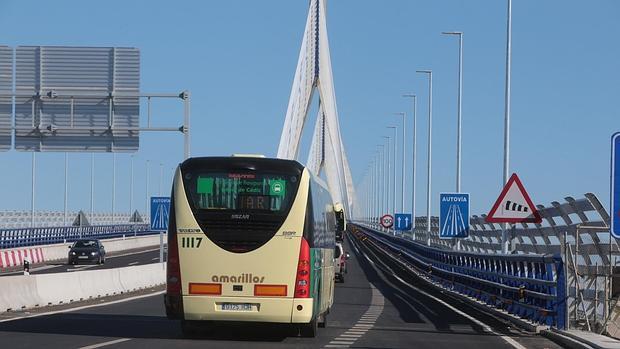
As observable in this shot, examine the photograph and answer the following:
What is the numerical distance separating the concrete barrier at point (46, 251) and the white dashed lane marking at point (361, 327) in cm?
2795

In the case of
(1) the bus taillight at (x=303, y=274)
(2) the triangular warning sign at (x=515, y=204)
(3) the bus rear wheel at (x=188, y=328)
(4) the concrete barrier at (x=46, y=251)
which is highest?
(2) the triangular warning sign at (x=515, y=204)

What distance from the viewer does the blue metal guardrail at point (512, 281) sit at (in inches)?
851

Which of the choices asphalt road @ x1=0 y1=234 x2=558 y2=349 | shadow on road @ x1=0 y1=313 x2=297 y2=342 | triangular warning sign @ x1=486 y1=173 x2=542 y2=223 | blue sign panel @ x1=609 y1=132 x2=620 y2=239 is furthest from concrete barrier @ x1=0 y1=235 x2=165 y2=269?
blue sign panel @ x1=609 y1=132 x2=620 y2=239

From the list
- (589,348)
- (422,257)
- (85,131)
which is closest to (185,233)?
(589,348)

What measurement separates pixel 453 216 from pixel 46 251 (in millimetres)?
32338

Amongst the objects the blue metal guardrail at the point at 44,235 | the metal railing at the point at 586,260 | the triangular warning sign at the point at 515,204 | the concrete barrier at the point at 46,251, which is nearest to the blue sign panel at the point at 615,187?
the metal railing at the point at 586,260

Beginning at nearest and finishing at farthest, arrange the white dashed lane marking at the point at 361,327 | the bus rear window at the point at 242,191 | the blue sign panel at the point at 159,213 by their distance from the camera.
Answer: the white dashed lane marking at the point at 361,327
the bus rear window at the point at 242,191
the blue sign panel at the point at 159,213

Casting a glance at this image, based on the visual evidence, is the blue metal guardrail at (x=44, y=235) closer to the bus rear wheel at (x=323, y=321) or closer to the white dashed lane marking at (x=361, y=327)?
the white dashed lane marking at (x=361, y=327)

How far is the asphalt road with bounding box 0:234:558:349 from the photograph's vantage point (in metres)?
18.1

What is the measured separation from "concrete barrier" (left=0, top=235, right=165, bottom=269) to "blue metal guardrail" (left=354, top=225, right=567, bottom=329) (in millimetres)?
21630

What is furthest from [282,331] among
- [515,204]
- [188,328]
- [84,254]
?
[84,254]

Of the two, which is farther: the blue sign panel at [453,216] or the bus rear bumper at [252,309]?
the blue sign panel at [453,216]

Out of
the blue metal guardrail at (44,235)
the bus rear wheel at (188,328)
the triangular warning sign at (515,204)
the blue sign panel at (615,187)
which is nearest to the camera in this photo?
the blue sign panel at (615,187)

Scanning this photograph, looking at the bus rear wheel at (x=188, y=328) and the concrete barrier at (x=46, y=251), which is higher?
the bus rear wheel at (x=188, y=328)
